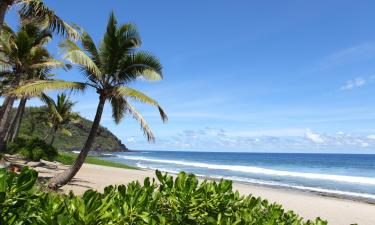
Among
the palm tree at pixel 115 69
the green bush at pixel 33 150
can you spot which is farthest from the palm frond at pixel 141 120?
the green bush at pixel 33 150

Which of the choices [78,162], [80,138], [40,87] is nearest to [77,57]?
[40,87]

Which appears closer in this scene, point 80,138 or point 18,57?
point 18,57

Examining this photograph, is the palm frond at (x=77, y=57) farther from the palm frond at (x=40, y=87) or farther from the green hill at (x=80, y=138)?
the green hill at (x=80, y=138)

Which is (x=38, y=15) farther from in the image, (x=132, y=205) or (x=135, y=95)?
(x=132, y=205)

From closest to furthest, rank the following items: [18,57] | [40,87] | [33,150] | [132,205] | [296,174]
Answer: [132,205], [40,87], [18,57], [33,150], [296,174]

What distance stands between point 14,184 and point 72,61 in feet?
34.4

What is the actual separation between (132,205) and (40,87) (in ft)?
32.8

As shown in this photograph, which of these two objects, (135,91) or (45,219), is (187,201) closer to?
(45,219)

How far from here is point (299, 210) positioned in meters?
15.6

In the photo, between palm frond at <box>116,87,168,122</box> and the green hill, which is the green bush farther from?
the green hill

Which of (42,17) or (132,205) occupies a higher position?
(42,17)

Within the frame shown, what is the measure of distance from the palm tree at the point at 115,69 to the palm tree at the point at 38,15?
0.55 metres

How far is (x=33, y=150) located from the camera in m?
24.3

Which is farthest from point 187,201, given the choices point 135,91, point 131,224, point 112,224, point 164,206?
point 135,91
